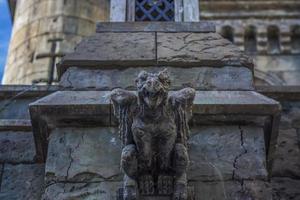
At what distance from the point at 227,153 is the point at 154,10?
82.5 inches

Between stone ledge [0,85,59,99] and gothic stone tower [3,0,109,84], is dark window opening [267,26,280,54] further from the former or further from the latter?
stone ledge [0,85,59,99]

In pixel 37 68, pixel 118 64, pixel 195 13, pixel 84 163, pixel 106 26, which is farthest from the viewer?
pixel 37 68

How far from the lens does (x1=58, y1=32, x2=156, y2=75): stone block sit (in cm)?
511

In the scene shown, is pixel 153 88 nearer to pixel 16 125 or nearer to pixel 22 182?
pixel 22 182

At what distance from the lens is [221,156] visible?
14.7 ft

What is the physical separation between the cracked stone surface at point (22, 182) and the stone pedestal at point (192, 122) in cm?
13

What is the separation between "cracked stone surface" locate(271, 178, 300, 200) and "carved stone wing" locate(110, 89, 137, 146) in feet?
4.94

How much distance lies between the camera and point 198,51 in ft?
17.2

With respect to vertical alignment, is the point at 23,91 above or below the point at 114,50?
below

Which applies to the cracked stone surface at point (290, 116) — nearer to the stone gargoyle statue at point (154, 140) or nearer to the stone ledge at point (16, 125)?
the stone gargoyle statue at point (154, 140)

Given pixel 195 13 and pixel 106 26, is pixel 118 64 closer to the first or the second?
pixel 106 26

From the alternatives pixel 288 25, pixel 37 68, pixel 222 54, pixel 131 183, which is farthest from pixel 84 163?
pixel 288 25

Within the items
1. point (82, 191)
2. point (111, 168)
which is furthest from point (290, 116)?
point (82, 191)

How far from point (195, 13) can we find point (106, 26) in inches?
34.3
